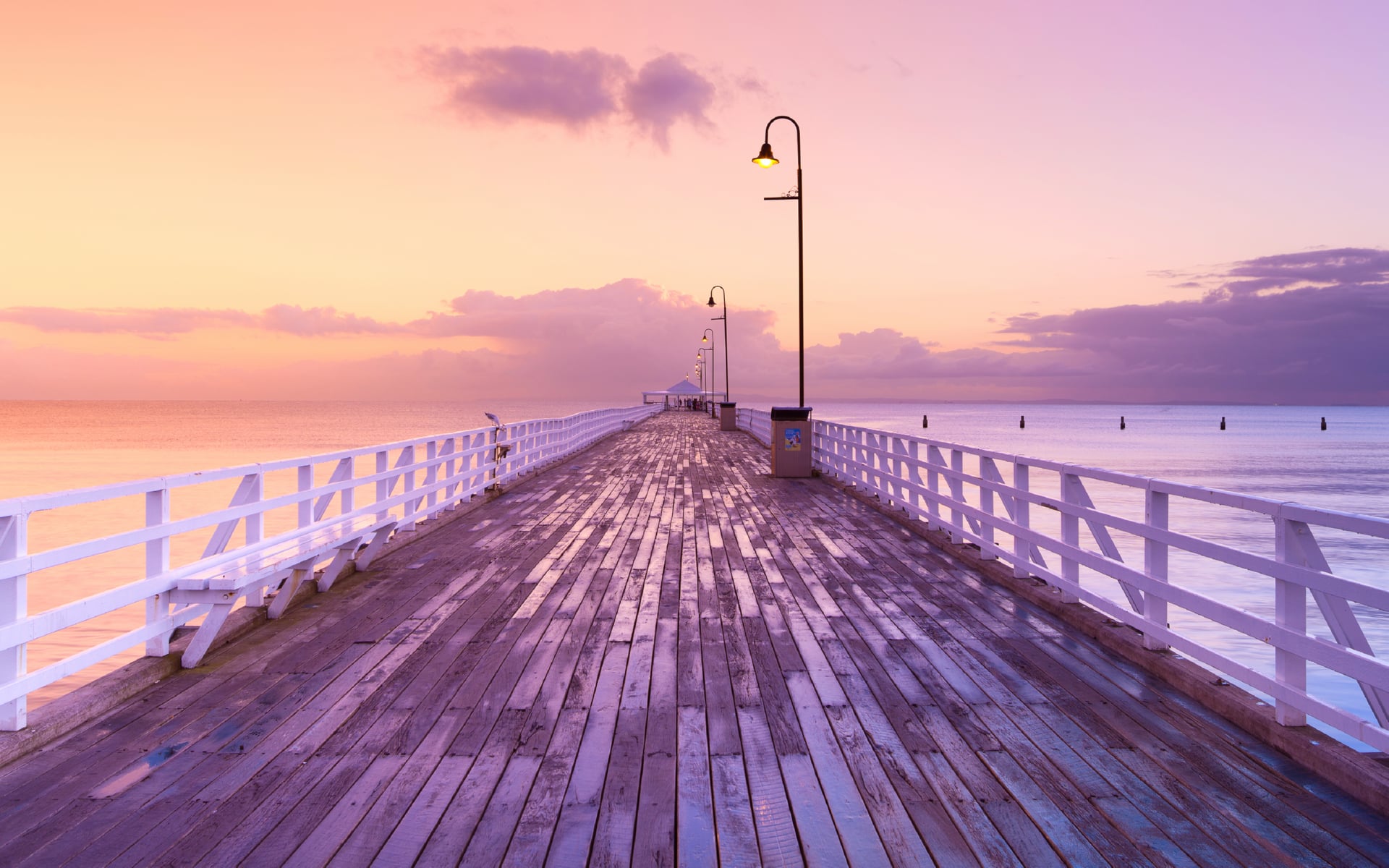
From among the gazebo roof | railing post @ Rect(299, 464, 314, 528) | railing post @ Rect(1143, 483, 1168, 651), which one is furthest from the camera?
the gazebo roof

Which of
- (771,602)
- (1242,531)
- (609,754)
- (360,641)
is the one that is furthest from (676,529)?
(1242,531)

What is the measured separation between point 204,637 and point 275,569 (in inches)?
21.4

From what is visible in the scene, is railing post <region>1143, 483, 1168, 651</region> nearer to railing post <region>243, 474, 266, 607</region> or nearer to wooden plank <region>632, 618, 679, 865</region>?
wooden plank <region>632, 618, 679, 865</region>

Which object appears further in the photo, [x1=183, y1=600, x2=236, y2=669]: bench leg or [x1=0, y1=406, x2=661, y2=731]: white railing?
[x1=183, y1=600, x2=236, y2=669]: bench leg

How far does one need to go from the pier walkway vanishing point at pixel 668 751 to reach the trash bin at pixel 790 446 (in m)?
9.82

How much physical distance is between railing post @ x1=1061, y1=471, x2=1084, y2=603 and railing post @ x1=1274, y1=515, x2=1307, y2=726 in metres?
2.13

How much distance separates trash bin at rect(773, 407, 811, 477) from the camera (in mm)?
16688

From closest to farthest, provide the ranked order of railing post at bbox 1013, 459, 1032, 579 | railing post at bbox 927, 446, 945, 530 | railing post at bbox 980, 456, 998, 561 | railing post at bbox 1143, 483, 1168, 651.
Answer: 1. railing post at bbox 1143, 483, 1168, 651
2. railing post at bbox 1013, 459, 1032, 579
3. railing post at bbox 980, 456, 998, 561
4. railing post at bbox 927, 446, 945, 530

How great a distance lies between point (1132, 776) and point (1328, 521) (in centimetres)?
144

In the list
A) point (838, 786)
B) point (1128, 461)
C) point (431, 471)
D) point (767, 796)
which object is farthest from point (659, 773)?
point (1128, 461)

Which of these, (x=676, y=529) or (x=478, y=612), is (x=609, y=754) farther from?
(x=676, y=529)

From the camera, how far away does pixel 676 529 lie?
1026 cm

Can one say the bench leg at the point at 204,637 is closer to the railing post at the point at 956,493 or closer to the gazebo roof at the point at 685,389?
the railing post at the point at 956,493

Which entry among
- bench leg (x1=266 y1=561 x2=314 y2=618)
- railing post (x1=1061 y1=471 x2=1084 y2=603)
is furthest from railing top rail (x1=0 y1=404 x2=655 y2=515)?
railing post (x1=1061 y1=471 x2=1084 y2=603)
